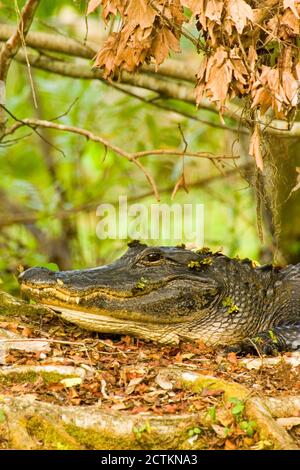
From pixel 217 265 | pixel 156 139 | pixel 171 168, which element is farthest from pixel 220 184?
pixel 217 265

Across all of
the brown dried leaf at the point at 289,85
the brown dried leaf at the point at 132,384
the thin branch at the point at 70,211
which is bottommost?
the brown dried leaf at the point at 132,384

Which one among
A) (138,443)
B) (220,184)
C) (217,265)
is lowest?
(138,443)

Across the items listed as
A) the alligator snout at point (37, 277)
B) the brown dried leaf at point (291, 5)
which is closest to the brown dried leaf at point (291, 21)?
the brown dried leaf at point (291, 5)

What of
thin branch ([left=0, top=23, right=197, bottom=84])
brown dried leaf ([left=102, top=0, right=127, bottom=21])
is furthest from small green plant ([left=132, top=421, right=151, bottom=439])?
thin branch ([left=0, top=23, right=197, bottom=84])

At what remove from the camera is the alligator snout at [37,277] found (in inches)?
218

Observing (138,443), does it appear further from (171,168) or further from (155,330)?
(171,168)

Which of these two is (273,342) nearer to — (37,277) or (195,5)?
(37,277)

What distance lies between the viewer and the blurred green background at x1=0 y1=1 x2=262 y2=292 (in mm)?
10352

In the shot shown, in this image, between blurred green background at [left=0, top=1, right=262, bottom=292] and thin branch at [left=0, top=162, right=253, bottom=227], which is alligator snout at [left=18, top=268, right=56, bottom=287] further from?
thin branch at [left=0, top=162, right=253, bottom=227]

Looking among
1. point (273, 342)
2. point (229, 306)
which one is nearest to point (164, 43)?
point (273, 342)

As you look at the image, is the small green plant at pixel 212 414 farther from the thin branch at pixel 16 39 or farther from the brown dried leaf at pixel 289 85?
the thin branch at pixel 16 39

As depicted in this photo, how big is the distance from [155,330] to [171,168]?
575 cm

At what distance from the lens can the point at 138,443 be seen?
405 centimetres
